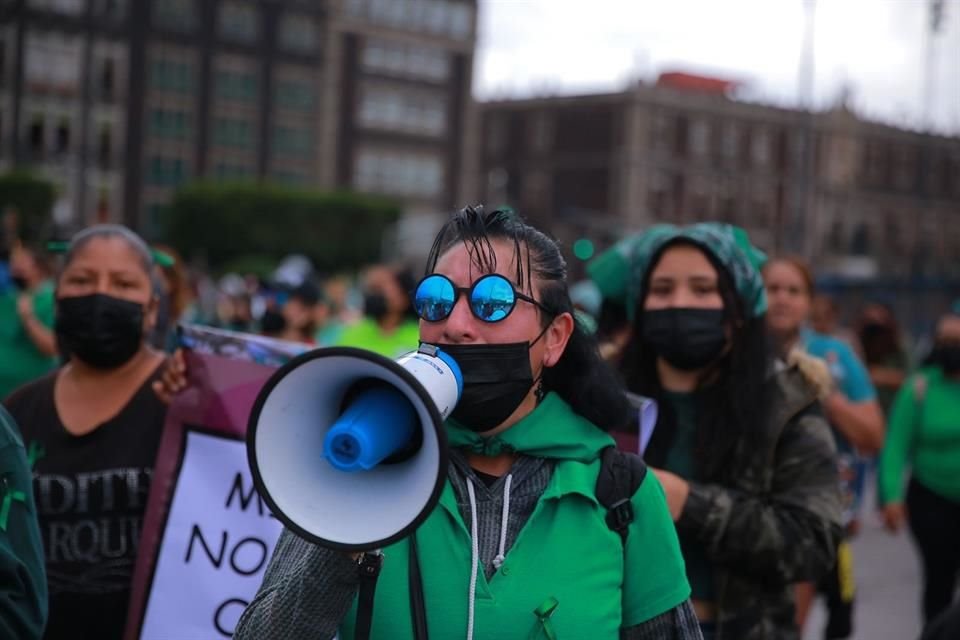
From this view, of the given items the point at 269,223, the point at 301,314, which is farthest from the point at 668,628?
the point at 269,223

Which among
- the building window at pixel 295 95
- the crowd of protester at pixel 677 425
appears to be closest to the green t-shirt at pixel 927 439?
the crowd of protester at pixel 677 425

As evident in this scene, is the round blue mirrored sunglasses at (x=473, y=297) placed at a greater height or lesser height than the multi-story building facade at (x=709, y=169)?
lesser

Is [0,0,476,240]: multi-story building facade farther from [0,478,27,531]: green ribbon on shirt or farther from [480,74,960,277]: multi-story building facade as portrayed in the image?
[0,478,27,531]: green ribbon on shirt

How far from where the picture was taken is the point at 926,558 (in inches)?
239

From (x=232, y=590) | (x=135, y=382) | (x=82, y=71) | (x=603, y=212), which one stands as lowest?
(x=232, y=590)

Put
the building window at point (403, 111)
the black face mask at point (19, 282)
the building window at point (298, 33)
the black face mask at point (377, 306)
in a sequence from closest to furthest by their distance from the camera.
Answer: the black face mask at point (19, 282), the black face mask at point (377, 306), the building window at point (298, 33), the building window at point (403, 111)

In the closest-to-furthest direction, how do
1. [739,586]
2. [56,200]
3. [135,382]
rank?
1. [739,586]
2. [135,382]
3. [56,200]

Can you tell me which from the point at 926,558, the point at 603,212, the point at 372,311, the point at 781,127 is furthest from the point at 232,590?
the point at 781,127

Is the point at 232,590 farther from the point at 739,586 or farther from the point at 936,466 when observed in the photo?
the point at 936,466

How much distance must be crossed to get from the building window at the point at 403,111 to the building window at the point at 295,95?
8.73 feet

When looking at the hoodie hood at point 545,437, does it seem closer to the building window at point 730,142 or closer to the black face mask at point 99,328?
the black face mask at point 99,328

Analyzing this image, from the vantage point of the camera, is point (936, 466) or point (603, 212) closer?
point (936, 466)

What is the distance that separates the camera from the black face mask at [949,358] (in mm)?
6254

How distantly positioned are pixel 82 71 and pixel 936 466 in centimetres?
5110
